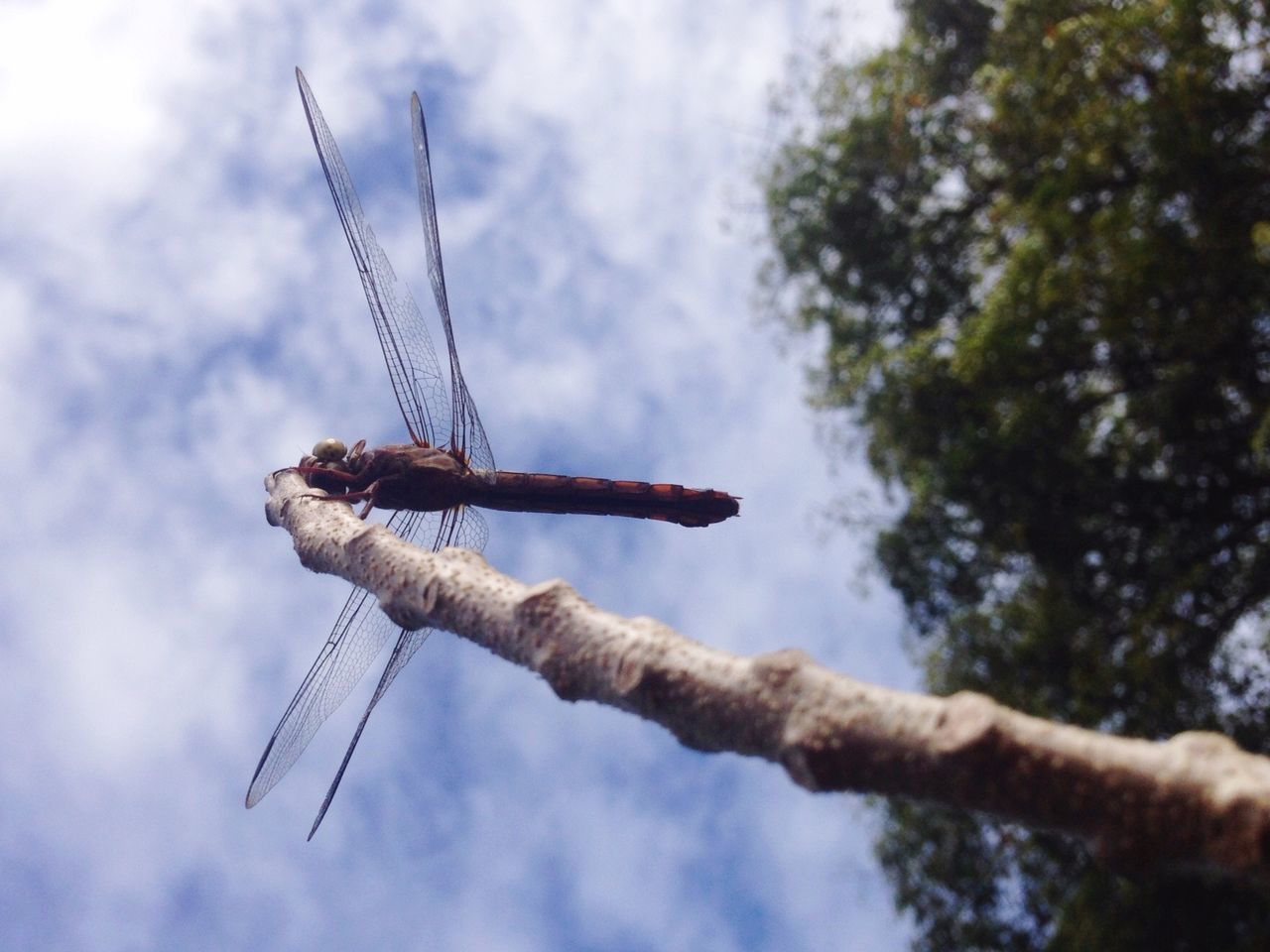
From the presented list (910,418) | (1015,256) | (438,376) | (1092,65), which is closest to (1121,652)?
(910,418)

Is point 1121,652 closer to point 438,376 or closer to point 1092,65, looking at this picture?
point 1092,65

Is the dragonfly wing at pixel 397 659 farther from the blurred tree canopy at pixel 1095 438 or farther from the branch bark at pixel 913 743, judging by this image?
the blurred tree canopy at pixel 1095 438

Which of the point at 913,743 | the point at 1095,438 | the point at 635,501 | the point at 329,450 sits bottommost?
the point at 913,743

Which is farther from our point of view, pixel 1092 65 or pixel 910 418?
pixel 910 418

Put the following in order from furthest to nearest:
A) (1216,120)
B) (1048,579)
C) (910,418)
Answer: (910,418), (1048,579), (1216,120)

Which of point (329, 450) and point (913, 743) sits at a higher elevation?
point (329, 450)

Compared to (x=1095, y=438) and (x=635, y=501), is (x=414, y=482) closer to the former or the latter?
(x=635, y=501)

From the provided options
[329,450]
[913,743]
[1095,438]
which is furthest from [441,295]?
[1095,438]
